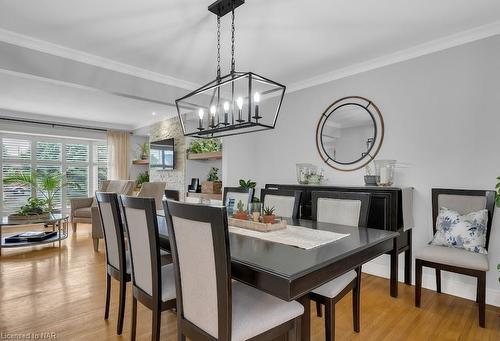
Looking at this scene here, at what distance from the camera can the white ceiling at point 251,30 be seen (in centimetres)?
222

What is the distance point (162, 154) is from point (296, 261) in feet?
17.4

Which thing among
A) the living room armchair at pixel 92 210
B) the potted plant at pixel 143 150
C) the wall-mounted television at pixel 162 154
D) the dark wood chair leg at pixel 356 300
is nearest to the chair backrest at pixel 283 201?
the dark wood chair leg at pixel 356 300

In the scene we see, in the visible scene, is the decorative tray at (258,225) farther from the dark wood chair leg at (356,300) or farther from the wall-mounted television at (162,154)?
the wall-mounted television at (162,154)

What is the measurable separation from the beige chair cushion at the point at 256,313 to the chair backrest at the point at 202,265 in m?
0.09

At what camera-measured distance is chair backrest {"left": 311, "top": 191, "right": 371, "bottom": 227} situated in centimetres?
215

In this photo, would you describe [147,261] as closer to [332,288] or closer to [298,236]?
[298,236]

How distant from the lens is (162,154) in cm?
610

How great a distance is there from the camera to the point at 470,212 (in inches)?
98.4

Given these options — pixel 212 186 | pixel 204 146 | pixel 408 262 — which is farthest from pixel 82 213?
pixel 408 262

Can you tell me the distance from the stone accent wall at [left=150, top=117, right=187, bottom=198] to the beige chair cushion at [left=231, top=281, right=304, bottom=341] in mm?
4310

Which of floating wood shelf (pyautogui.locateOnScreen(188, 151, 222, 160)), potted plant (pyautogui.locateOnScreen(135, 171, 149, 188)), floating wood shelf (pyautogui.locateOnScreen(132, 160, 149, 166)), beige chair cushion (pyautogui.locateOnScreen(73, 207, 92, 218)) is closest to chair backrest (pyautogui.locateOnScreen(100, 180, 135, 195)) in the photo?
beige chair cushion (pyautogui.locateOnScreen(73, 207, 92, 218))

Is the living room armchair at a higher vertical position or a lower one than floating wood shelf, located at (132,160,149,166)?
lower

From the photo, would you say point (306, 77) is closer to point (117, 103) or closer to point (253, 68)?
point (253, 68)

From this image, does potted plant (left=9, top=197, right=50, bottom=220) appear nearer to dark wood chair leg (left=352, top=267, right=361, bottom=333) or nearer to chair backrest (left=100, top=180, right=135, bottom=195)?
chair backrest (left=100, top=180, right=135, bottom=195)
